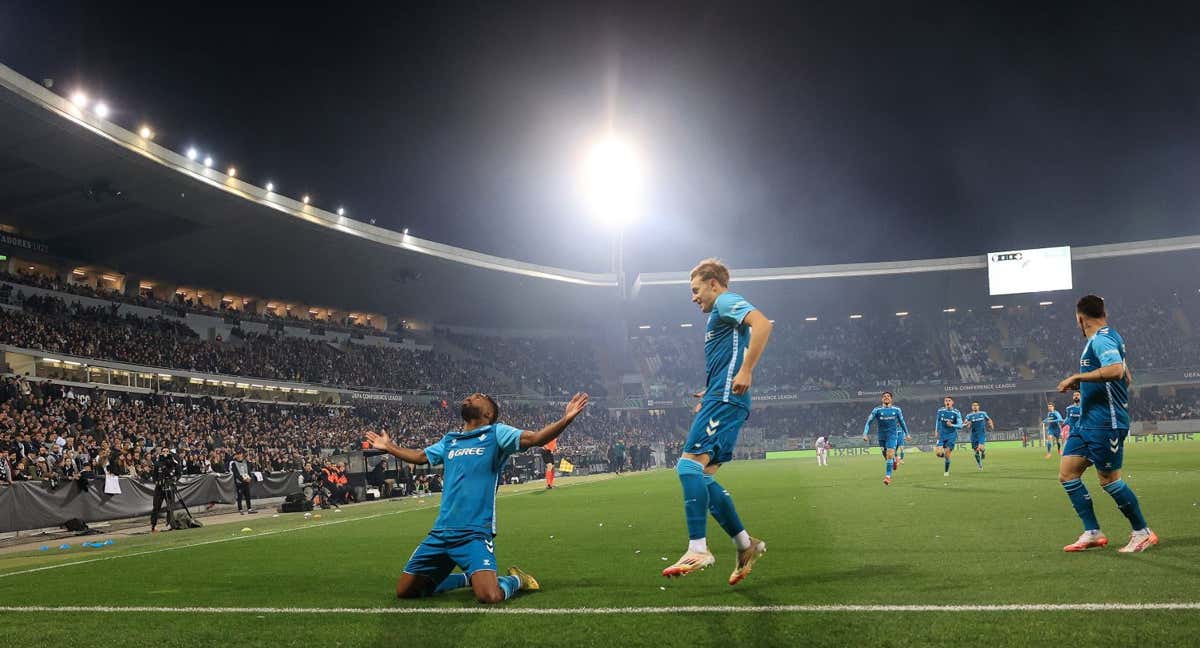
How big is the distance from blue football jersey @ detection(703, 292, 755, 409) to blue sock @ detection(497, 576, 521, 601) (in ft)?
6.55

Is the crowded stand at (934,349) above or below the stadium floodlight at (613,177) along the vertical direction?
below

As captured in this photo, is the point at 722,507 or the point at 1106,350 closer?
the point at 722,507

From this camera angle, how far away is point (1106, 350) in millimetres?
7074

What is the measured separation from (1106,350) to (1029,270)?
4837 centimetres

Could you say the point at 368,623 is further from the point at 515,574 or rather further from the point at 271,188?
the point at 271,188

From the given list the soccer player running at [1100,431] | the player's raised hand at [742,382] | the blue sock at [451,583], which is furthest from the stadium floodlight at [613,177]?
the player's raised hand at [742,382]

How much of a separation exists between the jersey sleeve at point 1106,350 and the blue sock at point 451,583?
5619 mm

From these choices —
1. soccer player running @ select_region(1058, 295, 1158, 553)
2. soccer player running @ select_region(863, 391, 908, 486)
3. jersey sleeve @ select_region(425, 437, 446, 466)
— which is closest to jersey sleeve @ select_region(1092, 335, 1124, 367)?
soccer player running @ select_region(1058, 295, 1158, 553)

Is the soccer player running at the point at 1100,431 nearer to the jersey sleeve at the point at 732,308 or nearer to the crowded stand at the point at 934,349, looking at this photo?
the jersey sleeve at the point at 732,308

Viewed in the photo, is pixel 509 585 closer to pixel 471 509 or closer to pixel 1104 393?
pixel 471 509

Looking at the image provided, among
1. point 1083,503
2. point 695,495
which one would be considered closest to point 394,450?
point 695,495

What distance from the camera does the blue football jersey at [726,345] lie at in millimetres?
6039

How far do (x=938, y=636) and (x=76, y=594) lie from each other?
24.4 ft

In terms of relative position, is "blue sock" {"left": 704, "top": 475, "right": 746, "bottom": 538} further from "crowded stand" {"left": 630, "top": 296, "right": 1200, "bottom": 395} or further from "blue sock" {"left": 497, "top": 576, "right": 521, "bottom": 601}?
"crowded stand" {"left": 630, "top": 296, "right": 1200, "bottom": 395}
